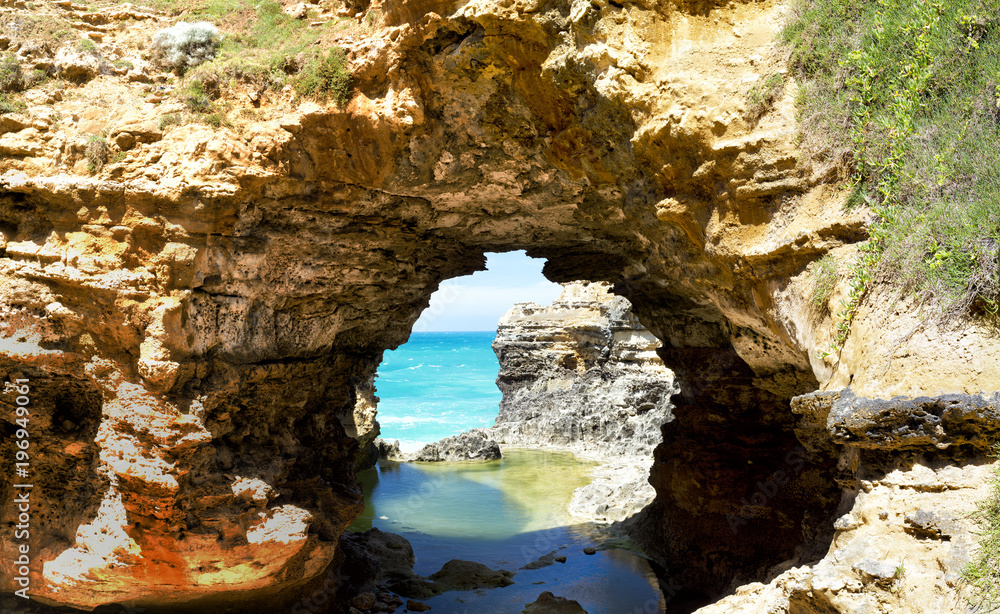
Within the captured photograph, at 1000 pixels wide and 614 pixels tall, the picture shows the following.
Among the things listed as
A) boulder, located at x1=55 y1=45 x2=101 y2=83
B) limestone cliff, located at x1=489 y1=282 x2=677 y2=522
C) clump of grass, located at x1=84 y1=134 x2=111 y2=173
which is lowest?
limestone cliff, located at x1=489 y1=282 x2=677 y2=522

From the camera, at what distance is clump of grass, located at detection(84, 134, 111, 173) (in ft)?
21.4

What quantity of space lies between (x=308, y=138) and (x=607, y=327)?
18.2 metres

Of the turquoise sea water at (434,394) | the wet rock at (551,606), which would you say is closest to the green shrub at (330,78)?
the wet rock at (551,606)

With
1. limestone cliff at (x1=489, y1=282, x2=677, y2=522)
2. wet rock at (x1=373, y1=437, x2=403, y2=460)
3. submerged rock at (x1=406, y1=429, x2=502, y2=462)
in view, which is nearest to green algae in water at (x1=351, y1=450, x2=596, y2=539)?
submerged rock at (x1=406, y1=429, x2=502, y2=462)

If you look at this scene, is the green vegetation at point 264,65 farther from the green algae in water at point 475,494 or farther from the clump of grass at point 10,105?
the green algae in water at point 475,494

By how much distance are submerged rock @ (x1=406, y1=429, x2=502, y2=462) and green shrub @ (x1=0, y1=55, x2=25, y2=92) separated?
1586cm

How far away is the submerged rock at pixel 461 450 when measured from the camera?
66.4 ft

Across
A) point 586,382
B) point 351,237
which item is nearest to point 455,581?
point 351,237

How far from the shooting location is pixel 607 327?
2345cm

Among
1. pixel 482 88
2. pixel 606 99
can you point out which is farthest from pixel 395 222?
pixel 606 99

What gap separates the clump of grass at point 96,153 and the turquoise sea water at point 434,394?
55.2 feet

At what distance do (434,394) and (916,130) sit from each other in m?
58.0

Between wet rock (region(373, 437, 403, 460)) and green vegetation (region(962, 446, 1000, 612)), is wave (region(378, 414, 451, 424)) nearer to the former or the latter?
wet rock (region(373, 437, 403, 460))

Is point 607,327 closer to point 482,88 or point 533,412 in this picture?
point 533,412
